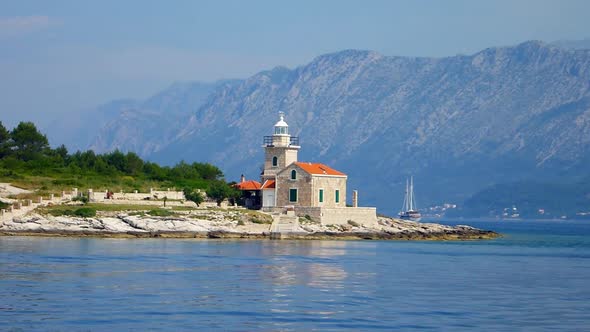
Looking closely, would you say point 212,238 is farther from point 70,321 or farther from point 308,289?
point 70,321

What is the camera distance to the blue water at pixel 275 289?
32844mm

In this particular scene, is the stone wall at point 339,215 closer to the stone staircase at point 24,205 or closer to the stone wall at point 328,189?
the stone wall at point 328,189

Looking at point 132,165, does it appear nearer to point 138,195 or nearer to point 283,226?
point 138,195

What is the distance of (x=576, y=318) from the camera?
3484 cm

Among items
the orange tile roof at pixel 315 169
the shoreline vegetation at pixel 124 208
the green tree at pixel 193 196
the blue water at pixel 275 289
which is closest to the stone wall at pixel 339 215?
the shoreline vegetation at pixel 124 208

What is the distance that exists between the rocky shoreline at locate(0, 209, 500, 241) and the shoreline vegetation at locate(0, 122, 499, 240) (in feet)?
0.20

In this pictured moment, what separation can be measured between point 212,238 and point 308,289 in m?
32.8

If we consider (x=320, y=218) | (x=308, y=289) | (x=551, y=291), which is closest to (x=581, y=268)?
(x=551, y=291)

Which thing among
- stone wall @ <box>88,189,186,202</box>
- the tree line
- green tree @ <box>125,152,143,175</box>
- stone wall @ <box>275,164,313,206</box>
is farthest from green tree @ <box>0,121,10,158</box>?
stone wall @ <box>275,164,313,206</box>

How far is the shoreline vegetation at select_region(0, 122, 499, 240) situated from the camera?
7062 centimetres

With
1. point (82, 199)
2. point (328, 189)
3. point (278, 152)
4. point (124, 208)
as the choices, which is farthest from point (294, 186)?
point (82, 199)

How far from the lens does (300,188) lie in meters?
79.7

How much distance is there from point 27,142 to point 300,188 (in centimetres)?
2851

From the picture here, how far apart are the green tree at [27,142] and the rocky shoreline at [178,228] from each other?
1003 inches
